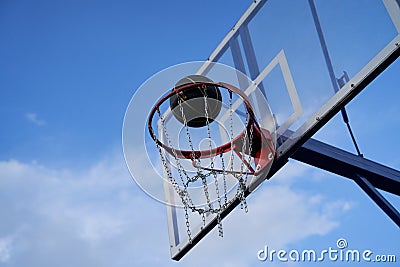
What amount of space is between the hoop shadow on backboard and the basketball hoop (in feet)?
0.29

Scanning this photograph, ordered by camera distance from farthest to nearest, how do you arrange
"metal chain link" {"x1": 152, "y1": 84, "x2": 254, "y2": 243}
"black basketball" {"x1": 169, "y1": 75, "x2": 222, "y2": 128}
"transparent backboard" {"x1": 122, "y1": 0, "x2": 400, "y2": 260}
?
1. "metal chain link" {"x1": 152, "y1": 84, "x2": 254, "y2": 243}
2. "black basketball" {"x1": 169, "y1": 75, "x2": 222, "y2": 128}
3. "transparent backboard" {"x1": 122, "y1": 0, "x2": 400, "y2": 260}

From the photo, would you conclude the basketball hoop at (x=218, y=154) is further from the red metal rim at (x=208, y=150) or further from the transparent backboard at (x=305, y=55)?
the transparent backboard at (x=305, y=55)

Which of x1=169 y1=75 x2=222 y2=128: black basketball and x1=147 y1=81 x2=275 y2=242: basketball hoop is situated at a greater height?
x1=169 y1=75 x2=222 y2=128: black basketball

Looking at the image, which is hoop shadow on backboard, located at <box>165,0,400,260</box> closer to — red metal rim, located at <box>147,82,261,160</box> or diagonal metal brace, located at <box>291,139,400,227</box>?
diagonal metal brace, located at <box>291,139,400,227</box>

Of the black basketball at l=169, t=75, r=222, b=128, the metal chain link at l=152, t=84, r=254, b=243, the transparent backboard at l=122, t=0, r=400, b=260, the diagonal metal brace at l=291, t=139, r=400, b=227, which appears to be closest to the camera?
the transparent backboard at l=122, t=0, r=400, b=260

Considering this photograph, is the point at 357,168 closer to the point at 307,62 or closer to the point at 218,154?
the point at 307,62

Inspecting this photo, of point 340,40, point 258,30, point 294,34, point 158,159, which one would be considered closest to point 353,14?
point 340,40

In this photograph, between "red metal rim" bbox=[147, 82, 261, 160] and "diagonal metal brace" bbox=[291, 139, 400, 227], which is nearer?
"red metal rim" bbox=[147, 82, 261, 160]

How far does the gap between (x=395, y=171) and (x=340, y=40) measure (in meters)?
1.65

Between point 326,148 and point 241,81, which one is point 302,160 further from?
point 241,81

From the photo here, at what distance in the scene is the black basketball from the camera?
345 centimetres

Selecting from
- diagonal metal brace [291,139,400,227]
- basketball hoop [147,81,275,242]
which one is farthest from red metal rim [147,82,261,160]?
diagonal metal brace [291,139,400,227]

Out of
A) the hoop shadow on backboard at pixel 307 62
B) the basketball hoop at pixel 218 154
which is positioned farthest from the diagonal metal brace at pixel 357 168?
the basketball hoop at pixel 218 154

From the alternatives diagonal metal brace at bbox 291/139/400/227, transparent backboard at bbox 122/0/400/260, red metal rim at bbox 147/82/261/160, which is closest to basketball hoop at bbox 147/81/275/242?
red metal rim at bbox 147/82/261/160
